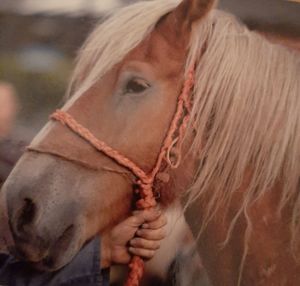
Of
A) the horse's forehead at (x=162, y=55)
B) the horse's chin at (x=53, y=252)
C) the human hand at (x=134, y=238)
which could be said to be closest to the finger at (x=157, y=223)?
the human hand at (x=134, y=238)

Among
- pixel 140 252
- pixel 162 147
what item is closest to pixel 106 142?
pixel 162 147

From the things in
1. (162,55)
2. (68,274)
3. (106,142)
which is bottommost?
(68,274)

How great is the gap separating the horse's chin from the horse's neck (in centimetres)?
18

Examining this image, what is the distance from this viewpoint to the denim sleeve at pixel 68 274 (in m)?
0.77

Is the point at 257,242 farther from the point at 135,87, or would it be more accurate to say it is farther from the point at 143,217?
the point at 135,87

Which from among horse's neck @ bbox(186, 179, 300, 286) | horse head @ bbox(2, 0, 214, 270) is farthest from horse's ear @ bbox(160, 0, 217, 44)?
horse's neck @ bbox(186, 179, 300, 286)

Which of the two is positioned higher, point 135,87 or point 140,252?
point 135,87

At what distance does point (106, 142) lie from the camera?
0.76 meters

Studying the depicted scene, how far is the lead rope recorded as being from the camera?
2.47 feet

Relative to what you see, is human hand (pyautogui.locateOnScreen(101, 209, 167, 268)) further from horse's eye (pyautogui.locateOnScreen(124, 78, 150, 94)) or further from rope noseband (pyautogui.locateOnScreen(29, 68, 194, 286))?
horse's eye (pyautogui.locateOnScreen(124, 78, 150, 94))

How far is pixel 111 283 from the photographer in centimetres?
81

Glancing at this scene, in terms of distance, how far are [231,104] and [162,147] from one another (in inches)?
4.9

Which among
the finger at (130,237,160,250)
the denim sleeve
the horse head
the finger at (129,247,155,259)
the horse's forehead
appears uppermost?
the horse's forehead

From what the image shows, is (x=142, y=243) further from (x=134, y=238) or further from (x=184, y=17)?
(x=184, y=17)
